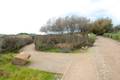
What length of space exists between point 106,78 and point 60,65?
14.9ft

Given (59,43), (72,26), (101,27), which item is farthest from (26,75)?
(101,27)

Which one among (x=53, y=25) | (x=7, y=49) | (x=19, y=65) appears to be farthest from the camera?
(x=53, y=25)

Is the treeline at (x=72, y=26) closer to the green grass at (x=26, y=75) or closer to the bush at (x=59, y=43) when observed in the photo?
the bush at (x=59, y=43)

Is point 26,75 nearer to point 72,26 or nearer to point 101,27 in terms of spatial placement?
point 72,26

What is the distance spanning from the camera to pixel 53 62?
15805 mm

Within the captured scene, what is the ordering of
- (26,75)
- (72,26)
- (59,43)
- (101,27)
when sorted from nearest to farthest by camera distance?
(26,75) < (59,43) < (72,26) < (101,27)

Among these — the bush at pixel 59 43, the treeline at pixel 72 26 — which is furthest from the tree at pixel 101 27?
the bush at pixel 59 43

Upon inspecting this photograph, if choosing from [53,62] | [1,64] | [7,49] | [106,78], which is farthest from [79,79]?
[7,49]

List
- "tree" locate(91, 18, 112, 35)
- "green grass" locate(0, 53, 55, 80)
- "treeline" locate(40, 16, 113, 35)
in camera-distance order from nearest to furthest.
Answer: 1. "green grass" locate(0, 53, 55, 80)
2. "treeline" locate(40, 16, 113, 35)
3. "tree" locate(91, 18, 112, 35)

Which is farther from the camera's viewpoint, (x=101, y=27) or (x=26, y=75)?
(x=101, y=27)

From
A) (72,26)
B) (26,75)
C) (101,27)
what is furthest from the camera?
(101,27)

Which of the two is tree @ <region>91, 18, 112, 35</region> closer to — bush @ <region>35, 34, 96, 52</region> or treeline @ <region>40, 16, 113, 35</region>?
treeline @ <region>40, 16, 113, 35</region>

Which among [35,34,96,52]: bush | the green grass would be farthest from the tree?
the green grass

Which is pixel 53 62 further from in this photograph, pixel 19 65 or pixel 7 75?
pixel 7 75
